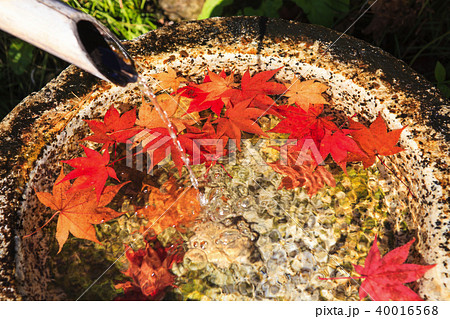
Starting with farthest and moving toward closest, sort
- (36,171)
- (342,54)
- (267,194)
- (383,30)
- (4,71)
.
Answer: (4,71) < (383,30) < (267,194) < (342,54) < (36,171)

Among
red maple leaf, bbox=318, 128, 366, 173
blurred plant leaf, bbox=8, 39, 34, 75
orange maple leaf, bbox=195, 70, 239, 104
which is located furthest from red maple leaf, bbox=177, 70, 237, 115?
blurred plant leaf, bbox=8, 39, 34, 75

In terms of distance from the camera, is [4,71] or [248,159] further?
[4,71]

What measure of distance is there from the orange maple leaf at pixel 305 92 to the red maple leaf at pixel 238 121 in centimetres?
20

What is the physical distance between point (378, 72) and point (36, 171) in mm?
1670

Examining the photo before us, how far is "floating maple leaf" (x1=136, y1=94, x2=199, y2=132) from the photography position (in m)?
1.73

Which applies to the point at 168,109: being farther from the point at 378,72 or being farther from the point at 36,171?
the point at 378,72

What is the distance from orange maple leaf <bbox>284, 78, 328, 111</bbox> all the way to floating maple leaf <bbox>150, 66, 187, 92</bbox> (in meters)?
0.59

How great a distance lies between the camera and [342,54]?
1599 mm

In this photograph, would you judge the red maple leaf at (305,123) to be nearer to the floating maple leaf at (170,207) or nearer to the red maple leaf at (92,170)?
the floating maple leaf at (170,207)

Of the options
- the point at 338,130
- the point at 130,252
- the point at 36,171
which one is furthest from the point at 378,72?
the point at 36,171

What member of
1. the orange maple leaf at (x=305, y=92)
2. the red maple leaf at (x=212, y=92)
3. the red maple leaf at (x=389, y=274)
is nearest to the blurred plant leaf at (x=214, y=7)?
the red maple leaf at (x=212, y=92)

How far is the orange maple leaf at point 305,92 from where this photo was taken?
5.39ft

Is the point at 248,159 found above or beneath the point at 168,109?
beneath

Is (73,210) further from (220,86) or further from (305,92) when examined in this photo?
(305,92)
